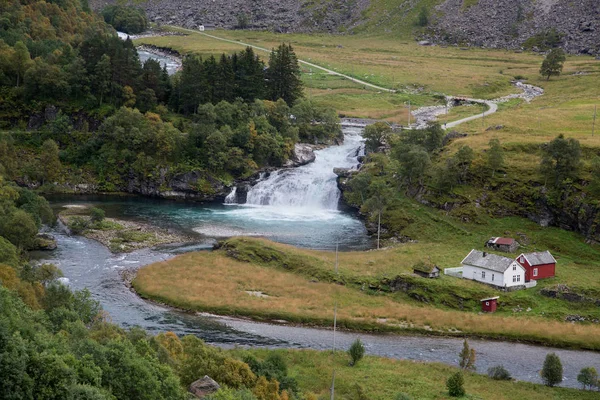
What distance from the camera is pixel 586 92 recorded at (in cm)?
17300

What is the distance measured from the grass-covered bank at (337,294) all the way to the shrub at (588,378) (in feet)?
35.3

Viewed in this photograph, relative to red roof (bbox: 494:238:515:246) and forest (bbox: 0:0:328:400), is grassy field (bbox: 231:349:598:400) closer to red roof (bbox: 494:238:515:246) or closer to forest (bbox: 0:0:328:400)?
red roof (bbox: 494:238:515:246)

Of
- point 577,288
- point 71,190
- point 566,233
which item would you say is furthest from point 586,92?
point 71,190

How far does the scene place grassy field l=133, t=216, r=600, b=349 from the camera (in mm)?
79188

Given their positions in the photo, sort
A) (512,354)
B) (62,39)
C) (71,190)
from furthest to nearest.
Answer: (62,39)
(71,190)
(512,354)

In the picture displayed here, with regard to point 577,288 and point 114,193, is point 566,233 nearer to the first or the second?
point 577,288

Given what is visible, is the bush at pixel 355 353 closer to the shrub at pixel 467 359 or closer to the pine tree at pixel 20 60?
the shrub at pixel 467 359

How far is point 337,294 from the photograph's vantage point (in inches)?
3401

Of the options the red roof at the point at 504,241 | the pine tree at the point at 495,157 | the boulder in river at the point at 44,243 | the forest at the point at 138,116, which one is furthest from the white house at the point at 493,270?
the forest at the point at 138,116

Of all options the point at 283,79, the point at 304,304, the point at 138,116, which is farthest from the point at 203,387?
the point at 283,79

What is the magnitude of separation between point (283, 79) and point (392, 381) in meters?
100

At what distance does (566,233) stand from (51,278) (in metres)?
64.5

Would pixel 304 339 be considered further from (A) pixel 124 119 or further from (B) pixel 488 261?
(A) pixel 124 119

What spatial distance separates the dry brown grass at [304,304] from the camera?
77.9m
